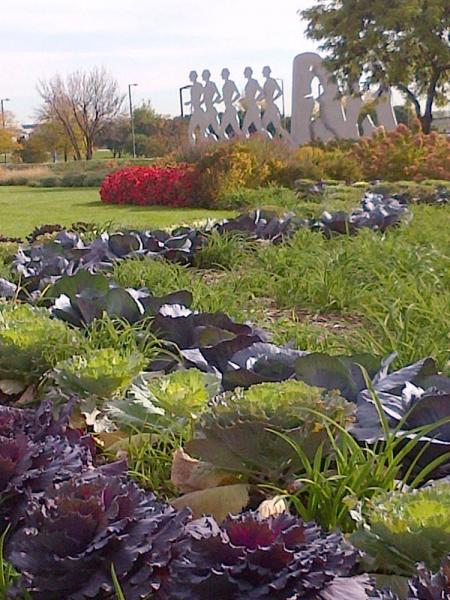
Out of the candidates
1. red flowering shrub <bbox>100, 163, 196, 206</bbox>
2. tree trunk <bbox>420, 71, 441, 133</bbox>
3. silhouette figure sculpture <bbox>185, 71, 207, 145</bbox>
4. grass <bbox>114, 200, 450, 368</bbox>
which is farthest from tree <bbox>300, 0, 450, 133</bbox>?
grass <bbox>114, 200, 450, 368</bbox>

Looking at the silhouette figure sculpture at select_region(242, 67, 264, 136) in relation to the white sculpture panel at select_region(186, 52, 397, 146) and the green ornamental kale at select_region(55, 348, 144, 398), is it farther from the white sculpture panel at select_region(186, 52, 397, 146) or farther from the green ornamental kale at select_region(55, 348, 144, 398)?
the green ornamental kale at select_region(55, 348, 144, 398)

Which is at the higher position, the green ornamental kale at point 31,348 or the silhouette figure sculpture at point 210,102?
the silhouette figure sculpture at point 210,102

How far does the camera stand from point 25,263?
4.84m

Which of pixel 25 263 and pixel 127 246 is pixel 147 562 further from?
pixel 127 246

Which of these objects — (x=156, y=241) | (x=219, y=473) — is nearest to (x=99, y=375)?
(x=219, y=473)

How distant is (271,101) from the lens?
Result: 28484 millimetres

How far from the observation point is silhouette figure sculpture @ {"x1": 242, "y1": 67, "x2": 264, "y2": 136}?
93.0ft

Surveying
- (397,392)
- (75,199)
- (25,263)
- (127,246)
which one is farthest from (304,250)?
(75,199)

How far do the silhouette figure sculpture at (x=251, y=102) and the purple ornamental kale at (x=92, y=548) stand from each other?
27.6 metres

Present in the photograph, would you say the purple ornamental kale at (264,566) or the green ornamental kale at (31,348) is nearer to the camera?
the purple ornamental kale at (264,566)

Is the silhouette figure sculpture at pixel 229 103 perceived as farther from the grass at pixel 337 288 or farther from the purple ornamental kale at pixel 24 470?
the purple ornamental kale at pixel 24 470

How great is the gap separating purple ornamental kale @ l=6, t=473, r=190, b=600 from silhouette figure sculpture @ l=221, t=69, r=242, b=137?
1126 inches

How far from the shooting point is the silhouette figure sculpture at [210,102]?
97.5ft

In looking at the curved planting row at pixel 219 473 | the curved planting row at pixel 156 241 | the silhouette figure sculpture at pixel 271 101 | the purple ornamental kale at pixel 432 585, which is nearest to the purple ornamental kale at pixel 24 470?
the curved planting row at pixel 219 473
